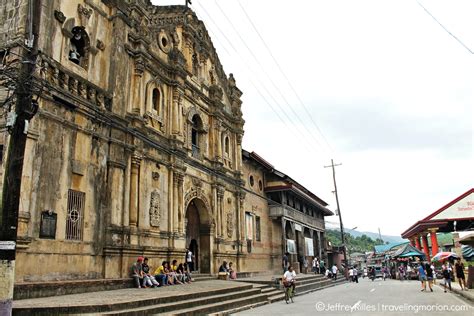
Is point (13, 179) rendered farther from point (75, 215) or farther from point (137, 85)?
point (137, 85)

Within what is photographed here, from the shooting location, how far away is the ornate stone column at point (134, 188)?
14500 millimetres

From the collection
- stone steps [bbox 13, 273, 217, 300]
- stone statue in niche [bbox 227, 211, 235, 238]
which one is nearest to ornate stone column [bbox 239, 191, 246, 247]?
stone statue in niche [bbox 227, 211, 235, 238]

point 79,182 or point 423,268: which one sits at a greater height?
point 79,182

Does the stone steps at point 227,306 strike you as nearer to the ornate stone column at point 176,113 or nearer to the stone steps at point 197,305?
the stone steps at point 197,305

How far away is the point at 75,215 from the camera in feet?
39.4

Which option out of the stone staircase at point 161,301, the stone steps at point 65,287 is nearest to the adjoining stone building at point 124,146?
the stone steps at point 65,287

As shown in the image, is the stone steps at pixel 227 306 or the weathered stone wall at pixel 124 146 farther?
the weathered stone wall at pixel 124 146

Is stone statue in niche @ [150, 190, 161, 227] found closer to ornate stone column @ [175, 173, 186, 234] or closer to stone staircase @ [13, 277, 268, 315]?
ornate stone column @ [175, 173, 186, 234]

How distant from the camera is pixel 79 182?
40.2 feet

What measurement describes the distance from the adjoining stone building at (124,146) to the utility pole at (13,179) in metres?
3.49

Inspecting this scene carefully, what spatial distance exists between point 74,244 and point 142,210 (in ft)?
12.1

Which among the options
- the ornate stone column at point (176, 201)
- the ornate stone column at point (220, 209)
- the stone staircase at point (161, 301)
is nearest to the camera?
the stone staircase at point (161, 301)

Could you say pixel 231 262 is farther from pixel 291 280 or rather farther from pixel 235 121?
pixel 235 121

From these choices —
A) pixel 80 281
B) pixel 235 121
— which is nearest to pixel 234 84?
pixel 235 121
